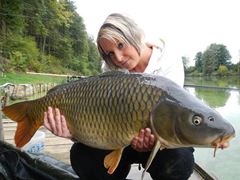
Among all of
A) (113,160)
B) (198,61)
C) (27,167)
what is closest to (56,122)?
(113,160)

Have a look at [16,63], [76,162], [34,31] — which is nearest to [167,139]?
[76,162]

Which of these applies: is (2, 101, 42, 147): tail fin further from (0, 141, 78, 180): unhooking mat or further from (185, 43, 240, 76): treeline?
(185, 43, 240, 76): treeline

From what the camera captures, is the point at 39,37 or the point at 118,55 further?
the point at 39,37

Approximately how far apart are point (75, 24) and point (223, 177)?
113 feet

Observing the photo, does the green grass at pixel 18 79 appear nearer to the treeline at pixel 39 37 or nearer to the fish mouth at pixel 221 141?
the treeline at pixel 39 37

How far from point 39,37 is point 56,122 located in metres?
28.8

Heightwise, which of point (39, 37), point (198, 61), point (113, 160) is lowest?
point (198, 61)

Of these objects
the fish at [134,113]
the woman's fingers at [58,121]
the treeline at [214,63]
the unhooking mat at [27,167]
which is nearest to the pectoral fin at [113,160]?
the fish at [134,113]

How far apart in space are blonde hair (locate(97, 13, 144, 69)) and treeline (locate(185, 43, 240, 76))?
170 feet

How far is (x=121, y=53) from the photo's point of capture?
168cm

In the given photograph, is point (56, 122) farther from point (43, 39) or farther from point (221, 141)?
point (43, 39)

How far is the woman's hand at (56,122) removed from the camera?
1.58 m

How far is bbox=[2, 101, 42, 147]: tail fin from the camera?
1644 mm

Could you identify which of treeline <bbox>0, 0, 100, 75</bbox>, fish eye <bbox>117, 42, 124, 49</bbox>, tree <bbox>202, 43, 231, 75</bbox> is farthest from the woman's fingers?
tree <bbox>202, 43, 231, 75</bbox>
